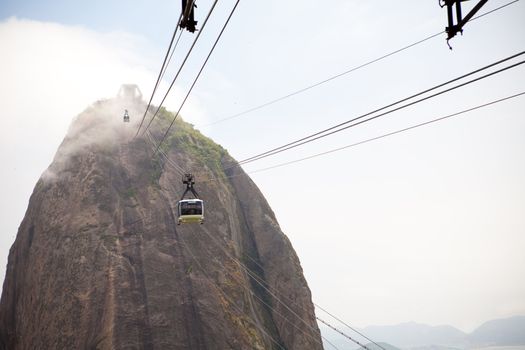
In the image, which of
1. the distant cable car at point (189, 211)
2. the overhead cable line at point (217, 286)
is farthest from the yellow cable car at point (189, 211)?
the overhead cable line at point (217, 286)

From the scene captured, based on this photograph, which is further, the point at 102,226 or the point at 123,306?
the point at 102,226

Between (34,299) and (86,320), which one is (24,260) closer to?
(34,299)

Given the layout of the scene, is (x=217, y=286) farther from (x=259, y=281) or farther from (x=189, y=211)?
(x=189, y=211)

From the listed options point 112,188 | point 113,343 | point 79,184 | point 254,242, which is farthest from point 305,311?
point 79,184

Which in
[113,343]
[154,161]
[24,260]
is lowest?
[113,343]

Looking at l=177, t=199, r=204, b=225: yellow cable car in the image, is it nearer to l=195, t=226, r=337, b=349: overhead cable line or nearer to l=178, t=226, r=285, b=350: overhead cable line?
l=178, t=226, r=285, b=350: overhead cable line

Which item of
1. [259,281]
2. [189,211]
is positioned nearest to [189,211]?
[189,211]

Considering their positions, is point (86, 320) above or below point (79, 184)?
below

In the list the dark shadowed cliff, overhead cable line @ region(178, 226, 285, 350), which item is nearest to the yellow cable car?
the dark shadowed cliff

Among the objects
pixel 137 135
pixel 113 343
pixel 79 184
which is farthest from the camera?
pixel 137 135
